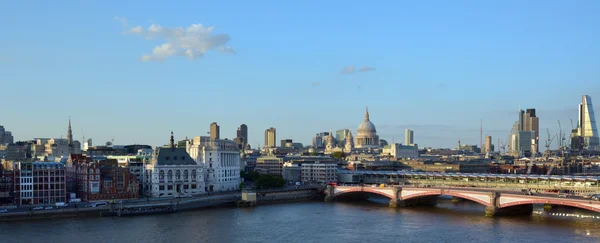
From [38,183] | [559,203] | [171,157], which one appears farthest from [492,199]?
[38,183]

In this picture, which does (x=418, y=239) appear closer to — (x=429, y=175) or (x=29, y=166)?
(x=29, y=166)

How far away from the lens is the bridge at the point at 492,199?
60500mm

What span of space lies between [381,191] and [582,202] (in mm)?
Result: 24802

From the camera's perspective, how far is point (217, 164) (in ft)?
300

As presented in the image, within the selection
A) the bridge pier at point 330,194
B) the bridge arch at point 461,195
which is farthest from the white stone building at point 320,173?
the bridge arch at point 461,195

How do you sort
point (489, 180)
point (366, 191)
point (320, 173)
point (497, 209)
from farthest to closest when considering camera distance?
1. point (320, 173)
2. point (489, 180)
3. point (366, 191)
4. point (497, 209)

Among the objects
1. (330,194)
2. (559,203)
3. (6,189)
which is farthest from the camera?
(330,194)

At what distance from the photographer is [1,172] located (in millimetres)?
69188

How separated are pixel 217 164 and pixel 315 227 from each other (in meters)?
35.5

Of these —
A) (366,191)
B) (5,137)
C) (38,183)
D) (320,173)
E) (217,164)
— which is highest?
(5,137)

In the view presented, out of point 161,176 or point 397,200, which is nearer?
point 397,200

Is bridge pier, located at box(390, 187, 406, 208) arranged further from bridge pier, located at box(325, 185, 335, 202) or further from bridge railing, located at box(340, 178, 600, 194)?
bridge railing, located at box(340, 178, 600, 194)

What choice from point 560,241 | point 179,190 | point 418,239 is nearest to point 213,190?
point 179,190

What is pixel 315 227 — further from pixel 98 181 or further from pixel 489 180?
pixel 489 180
